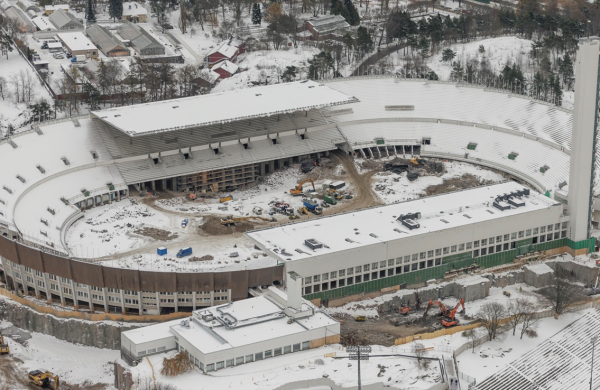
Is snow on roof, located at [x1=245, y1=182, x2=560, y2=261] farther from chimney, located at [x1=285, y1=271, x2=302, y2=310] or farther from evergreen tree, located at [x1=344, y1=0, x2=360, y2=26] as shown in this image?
evergreen tree, located at [x1=344, y1=0, x2=360, y2=26]

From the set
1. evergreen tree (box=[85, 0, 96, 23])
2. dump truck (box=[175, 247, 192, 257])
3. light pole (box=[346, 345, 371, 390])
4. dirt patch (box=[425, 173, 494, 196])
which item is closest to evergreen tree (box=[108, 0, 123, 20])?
evergreen tree (box=[85, 0, 96, 23])

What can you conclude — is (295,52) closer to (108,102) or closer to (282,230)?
(108,102)

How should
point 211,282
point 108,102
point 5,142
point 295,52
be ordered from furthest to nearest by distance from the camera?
1. point 295,52
2. point 108,102
3. point 5,142
4. point 211,282

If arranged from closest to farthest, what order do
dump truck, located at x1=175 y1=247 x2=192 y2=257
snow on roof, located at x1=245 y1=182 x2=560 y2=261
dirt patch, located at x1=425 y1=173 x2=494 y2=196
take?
1. snow on roof, located at x1=245 y1=182 x2=560 y2=261
2. dump truck, located at x1=175 y1=247 x2=192 y2=257
3. dirt patch, located at x1=425 y1=173 x2=494 y2=196

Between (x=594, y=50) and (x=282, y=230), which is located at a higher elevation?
(x=594, y=50)

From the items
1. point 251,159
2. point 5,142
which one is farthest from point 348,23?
point 5,142
